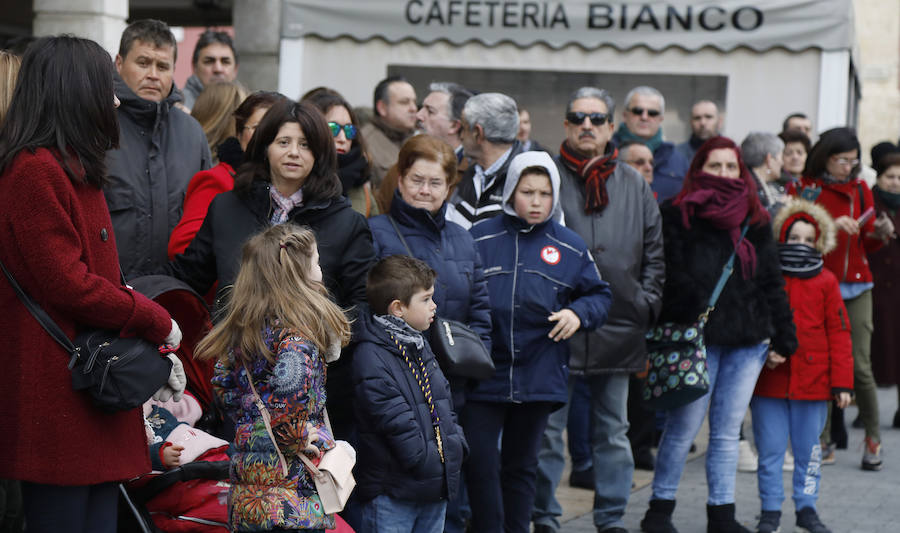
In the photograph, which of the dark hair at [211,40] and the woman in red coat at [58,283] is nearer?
the woman in red coat at [58,283]

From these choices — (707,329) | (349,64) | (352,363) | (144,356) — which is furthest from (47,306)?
(349,64)

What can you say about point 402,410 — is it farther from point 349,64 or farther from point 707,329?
point 349,64

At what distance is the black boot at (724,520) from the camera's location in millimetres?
6238

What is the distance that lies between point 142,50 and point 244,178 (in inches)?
38.1

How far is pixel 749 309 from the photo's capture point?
621cm

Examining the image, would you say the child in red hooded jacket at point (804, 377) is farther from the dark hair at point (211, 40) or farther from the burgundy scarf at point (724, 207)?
the dark hair at point (211, 40)

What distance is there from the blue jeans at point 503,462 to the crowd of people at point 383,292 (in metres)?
0.01

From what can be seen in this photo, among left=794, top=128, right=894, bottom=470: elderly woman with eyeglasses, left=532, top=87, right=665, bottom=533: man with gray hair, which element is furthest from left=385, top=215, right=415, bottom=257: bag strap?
left=794, top=128, right=894, bottom=470: elderly woman with eyeglasses

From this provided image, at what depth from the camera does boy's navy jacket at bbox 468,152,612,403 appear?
5469 mm

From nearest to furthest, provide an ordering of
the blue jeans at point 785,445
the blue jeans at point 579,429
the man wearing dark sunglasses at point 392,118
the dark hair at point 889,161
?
the blue jeans at point 785,445 < the man wearing dark sunglasses at point 392,118 < the blue jeans at point 579,429 < the dark hair at point 889,161

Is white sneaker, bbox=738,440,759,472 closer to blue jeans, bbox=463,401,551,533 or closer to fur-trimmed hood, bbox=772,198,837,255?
fur-trimmed hood, bbox=772,198,837,255

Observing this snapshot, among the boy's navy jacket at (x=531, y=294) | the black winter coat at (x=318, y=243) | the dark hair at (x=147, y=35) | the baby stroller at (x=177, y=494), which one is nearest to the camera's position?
the baby stroller at (x=177, y=494)

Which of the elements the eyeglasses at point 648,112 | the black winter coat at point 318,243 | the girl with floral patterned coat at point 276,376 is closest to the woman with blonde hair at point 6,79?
the girl with floral patterned coat at point 276,376

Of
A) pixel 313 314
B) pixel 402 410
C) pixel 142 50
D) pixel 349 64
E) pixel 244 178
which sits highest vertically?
pixel 349 64
